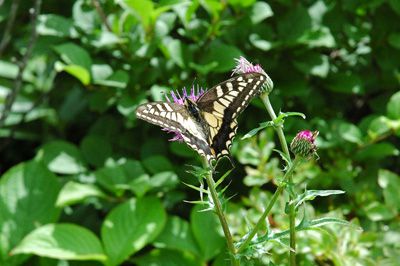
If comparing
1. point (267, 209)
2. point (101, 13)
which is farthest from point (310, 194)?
point (101, 13)

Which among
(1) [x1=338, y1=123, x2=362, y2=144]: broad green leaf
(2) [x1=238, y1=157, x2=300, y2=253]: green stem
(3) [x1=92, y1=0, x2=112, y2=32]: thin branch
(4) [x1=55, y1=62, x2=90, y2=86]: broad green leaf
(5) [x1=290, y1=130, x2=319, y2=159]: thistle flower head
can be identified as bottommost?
(1) [x1=338, y1=123, x2=362, y2=144]: broad green leaf

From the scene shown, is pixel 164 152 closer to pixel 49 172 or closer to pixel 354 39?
pixel 49 172

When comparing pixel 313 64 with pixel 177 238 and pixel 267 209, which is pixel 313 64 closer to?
pixel 177 238

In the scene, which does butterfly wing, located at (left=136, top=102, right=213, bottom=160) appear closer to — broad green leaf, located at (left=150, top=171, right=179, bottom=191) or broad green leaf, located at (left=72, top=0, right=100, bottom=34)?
broad green leaf, located at (left=150, top=171, right=179, bottom=191)

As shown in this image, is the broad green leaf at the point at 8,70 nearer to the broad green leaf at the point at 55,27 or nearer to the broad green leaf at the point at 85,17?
the broad green leaf at the point at 55,27

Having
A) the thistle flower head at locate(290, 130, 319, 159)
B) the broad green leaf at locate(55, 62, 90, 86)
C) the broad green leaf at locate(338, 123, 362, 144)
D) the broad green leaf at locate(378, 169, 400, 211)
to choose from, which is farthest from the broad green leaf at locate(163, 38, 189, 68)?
the thistle flower head at locate(290, 130, 319, 159)

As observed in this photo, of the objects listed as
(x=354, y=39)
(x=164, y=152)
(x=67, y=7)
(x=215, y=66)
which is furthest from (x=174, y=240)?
(x=67, y=7)

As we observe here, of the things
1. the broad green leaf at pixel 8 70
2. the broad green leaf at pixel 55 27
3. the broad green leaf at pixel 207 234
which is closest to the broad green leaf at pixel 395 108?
the broad green leaf at pixel 207 234
